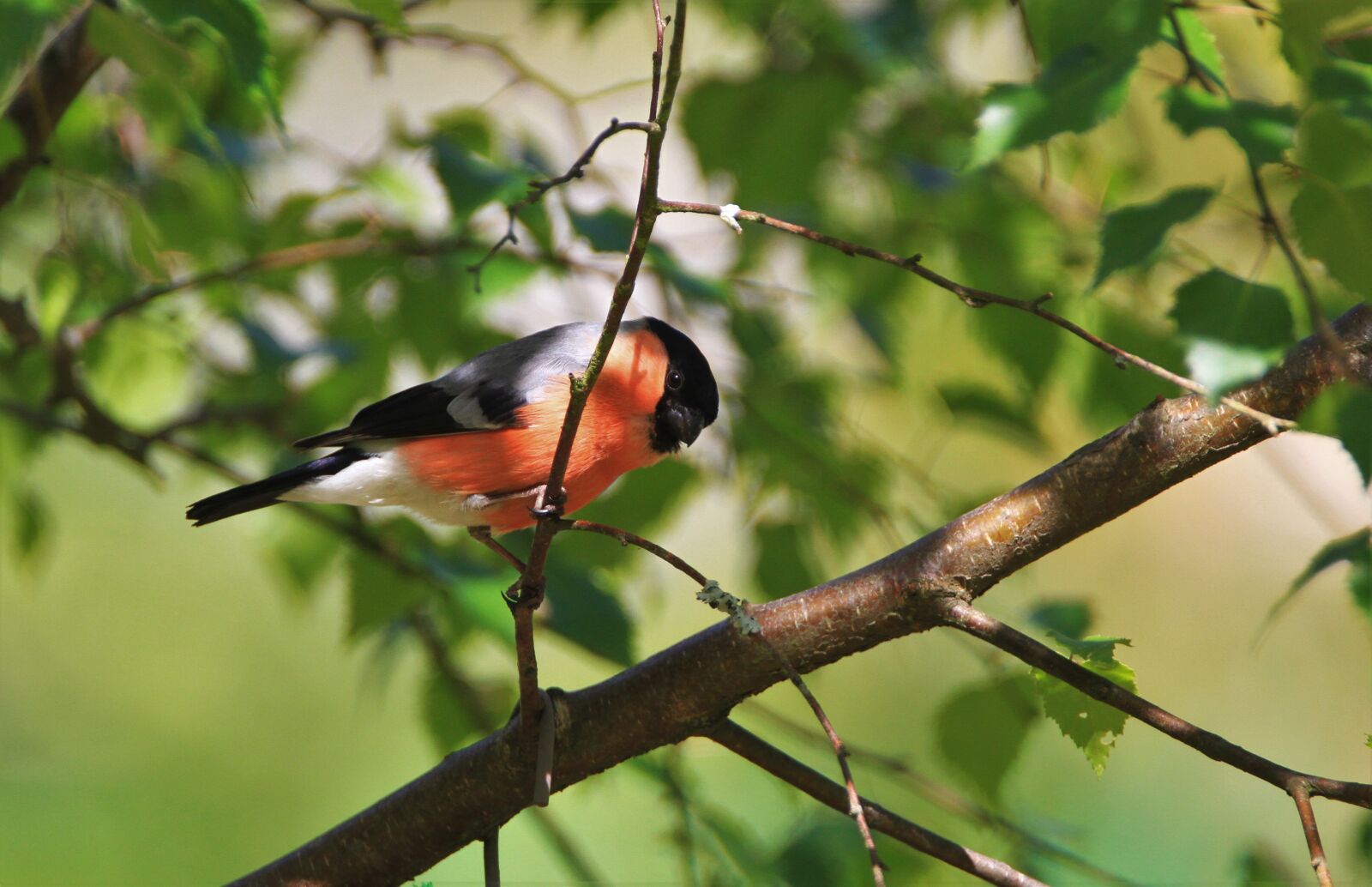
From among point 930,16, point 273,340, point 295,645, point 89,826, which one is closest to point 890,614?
point 273,340

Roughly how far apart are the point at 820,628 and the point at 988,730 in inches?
37.8

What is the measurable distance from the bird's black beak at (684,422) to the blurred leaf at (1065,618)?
932mm

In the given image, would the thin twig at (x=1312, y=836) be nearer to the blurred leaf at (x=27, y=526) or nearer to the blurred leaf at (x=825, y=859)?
the blurred leaf at (x=825, y=859)

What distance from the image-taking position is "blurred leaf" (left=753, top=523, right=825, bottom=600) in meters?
3.09

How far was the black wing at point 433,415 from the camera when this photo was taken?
2867 mm

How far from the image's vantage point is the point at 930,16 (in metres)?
3.76

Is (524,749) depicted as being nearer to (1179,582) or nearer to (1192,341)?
(1192,341)

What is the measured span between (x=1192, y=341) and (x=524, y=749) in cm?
115

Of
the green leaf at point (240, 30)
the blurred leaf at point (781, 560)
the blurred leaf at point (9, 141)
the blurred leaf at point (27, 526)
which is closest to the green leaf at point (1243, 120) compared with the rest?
the green leaf at point (240, 30)

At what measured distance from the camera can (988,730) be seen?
99.3 inches

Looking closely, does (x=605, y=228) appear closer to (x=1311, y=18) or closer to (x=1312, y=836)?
(x=1311, y=18)

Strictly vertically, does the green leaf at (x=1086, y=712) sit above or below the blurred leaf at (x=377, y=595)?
below

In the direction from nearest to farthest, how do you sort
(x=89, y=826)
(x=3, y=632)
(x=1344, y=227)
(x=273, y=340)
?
(x=1344, y=227) → (x=273, y=340) → (x=89, y=826) → (x=3, y=632)

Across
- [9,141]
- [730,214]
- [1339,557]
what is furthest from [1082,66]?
[9,141]
